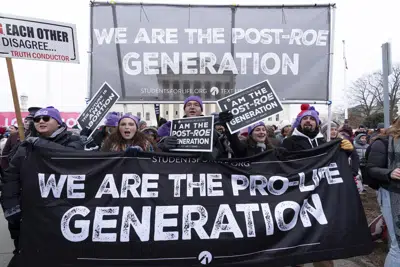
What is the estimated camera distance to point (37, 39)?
3990mm

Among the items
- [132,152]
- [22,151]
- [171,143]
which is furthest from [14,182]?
[171,143]

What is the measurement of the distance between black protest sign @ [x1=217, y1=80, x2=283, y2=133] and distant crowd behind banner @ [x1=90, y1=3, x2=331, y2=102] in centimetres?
153

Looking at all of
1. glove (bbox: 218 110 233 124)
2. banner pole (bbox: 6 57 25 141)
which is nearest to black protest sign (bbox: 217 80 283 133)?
glove (bbox: 218 110 233 124)

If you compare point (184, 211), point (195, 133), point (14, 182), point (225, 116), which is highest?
point (225, 116)

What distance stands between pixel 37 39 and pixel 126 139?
1.64 m

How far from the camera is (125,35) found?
16.0 ft

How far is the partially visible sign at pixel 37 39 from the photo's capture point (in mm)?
3854

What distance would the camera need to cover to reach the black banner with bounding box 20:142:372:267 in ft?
9.95

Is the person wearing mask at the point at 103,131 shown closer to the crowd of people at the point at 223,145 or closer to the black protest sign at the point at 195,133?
the crowd of people at the point at 223,145

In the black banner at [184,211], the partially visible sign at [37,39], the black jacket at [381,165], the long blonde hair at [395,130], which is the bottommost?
the black banner at [184,211]

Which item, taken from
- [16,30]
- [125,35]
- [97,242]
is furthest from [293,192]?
[16,30]

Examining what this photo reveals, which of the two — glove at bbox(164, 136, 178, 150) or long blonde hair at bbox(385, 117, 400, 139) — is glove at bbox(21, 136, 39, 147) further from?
long blonde hair at bbox(385, 117, 400, 139)

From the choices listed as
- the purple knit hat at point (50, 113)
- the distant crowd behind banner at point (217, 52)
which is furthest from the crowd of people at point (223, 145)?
the distant crowd behind banner at point (217, 52)

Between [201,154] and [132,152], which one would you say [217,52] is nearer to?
[201,154]
